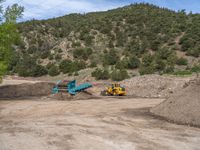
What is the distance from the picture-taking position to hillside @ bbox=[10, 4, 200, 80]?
49031 mm

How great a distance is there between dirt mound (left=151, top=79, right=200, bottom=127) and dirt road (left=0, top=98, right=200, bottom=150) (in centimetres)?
73

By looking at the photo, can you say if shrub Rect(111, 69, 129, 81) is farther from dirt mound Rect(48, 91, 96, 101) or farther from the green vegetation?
dirt mound Rect(48, 91, 96, 101)

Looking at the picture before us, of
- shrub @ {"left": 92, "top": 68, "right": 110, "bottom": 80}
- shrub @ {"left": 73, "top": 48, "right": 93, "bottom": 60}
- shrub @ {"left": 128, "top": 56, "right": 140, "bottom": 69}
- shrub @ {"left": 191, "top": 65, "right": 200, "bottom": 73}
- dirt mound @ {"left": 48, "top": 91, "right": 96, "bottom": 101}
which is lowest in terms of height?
dirt mound @ {"left": 48, "top": 91, "right": 96, "bottom": 101}

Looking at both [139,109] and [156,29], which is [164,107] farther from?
[156,29]

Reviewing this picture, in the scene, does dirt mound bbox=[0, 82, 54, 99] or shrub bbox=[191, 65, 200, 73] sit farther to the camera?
shrub bbox=[191, 65, 200, 73]

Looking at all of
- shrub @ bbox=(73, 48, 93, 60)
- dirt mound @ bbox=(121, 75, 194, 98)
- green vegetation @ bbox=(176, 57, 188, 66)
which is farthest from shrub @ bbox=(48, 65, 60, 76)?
dirt mound @ bbox=(121, 75, 194, 98)

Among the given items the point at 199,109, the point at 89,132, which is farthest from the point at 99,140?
the point at 199,109

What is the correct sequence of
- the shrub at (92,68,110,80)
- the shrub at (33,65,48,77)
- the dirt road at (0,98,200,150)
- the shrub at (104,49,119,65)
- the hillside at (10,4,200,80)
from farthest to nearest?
1. the shrub at (33,65,48,77)
2. the shrub at (104,49,119,65)
3. the hillside at (10,4,200,80)
4. the shrub at (92,68,110,80)
5. the dirt road at (0,98,200,150)

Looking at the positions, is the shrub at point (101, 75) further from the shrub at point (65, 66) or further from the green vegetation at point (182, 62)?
the green vegetation at point (182, 62)

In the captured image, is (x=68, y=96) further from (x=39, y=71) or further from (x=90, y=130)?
(x=39, y=71)

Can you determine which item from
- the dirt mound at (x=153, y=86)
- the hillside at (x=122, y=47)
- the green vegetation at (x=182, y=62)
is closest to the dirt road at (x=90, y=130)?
the dirt mound at (x=153, y=86)

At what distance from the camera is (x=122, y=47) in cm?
5862

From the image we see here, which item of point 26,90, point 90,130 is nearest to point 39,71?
point 26,90

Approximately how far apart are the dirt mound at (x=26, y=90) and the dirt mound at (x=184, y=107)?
51.5 ft
